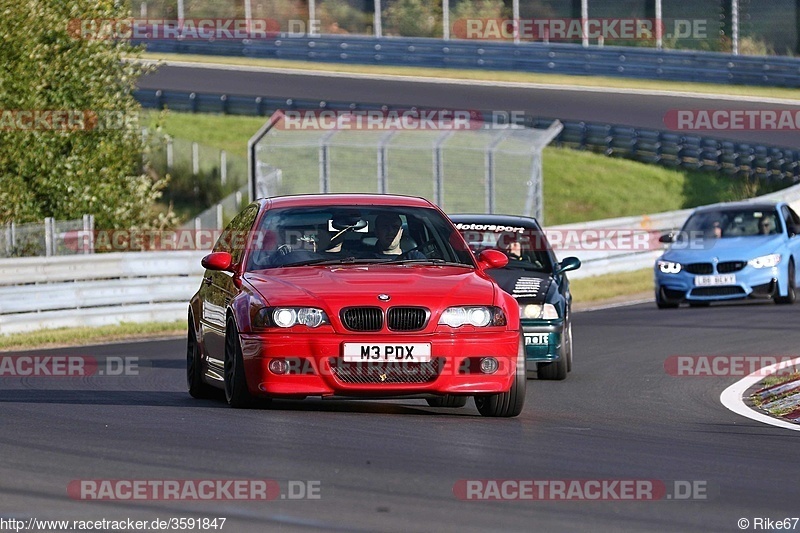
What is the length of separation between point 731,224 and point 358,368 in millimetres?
14383

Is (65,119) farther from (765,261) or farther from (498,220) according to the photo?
(498,220)

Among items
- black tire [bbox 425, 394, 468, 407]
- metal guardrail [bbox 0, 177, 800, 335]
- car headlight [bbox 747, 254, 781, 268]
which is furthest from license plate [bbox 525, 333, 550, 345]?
car headlight [bbox 747, 254, 781, 268]

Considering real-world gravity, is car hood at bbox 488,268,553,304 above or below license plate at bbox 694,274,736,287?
above

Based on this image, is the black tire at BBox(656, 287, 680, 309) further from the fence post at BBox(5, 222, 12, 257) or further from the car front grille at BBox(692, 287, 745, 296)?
the fence post at BBox(5, 222, 12, 257)

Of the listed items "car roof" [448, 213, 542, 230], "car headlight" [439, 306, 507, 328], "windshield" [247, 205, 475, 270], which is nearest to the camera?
"car headlight" [439, 306, 507, 328]

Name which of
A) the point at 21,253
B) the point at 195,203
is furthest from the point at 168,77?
the point at 21,253

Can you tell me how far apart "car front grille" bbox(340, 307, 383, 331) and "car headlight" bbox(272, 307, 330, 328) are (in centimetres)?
13

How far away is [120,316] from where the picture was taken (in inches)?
827

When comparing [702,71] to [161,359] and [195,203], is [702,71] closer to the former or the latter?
[195,203]

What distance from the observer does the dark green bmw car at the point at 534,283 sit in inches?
551

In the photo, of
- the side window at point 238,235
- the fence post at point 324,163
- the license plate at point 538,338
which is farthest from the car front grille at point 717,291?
the side window at point 238,235

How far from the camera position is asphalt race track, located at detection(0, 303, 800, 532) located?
22.5 feet

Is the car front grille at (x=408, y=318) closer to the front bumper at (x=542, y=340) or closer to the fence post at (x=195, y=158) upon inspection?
the front bumper at (x=542, y=340)

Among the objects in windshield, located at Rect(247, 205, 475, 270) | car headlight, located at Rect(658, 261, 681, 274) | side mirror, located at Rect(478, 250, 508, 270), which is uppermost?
windshield, located at Rect(247, 205, 475, 270)
